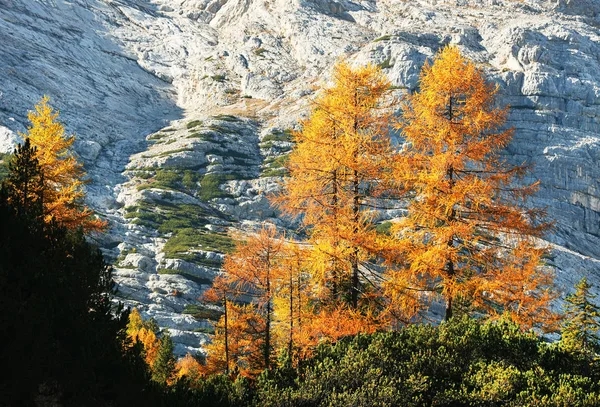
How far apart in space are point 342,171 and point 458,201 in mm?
3792

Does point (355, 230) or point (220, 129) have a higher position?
point (220, 129)

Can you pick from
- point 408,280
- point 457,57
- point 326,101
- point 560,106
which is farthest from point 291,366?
point 560,106

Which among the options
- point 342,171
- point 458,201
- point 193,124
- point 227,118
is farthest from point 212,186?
point 458,201

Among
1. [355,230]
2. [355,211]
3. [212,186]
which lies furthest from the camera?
[212,186]

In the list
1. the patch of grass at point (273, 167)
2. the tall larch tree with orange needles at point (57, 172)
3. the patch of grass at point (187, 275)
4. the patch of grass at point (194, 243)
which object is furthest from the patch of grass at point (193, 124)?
the tall larch tree with orange needles at point (57, 172)

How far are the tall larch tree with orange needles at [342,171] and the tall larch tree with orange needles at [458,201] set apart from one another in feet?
3.70

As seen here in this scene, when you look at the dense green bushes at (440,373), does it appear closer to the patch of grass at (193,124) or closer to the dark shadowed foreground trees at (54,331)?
the dark shadowed foreground trees at (54,331)

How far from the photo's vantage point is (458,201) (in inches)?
661

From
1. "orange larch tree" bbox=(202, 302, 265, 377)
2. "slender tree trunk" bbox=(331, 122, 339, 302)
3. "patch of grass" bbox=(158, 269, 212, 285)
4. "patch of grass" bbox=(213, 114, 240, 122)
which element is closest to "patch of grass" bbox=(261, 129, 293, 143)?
"patch of grass" bbox=(213, 114, 240, 122)

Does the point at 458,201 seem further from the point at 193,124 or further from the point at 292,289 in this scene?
the point at 193,124

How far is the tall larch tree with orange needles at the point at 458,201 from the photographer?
54.5 feet

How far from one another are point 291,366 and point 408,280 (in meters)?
5.50

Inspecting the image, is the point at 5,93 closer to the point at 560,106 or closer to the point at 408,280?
the point at 408,280

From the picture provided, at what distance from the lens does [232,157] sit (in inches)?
6363
